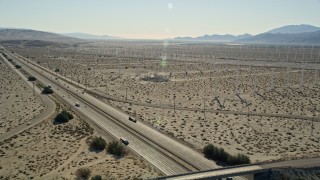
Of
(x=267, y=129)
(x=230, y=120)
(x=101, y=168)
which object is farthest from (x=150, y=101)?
(x=101, y=168)

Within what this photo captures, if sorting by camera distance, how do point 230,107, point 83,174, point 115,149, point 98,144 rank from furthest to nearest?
point 230,107 → point 98,144 → point 115,149 → point 83,174

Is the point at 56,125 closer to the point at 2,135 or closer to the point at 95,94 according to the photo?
the point at 2,135

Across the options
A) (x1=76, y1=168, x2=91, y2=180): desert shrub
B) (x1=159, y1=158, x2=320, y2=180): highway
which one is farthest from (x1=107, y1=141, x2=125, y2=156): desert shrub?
(x1=159, y1=158, x2=320, y2=180): highway

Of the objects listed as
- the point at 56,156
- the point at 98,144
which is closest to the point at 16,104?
the point at 56,156

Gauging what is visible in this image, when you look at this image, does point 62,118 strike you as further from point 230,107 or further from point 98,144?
point 230,107

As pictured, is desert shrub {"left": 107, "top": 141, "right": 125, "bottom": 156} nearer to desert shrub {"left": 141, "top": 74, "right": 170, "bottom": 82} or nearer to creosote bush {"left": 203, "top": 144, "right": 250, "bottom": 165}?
creosote bush {"left": 203, "top": 144, "right": 250, "bottom": 165}

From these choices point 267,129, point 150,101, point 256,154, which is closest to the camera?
point 256,154

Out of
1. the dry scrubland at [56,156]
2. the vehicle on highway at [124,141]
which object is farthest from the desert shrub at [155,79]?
the vehicle on highway at [124,141]
